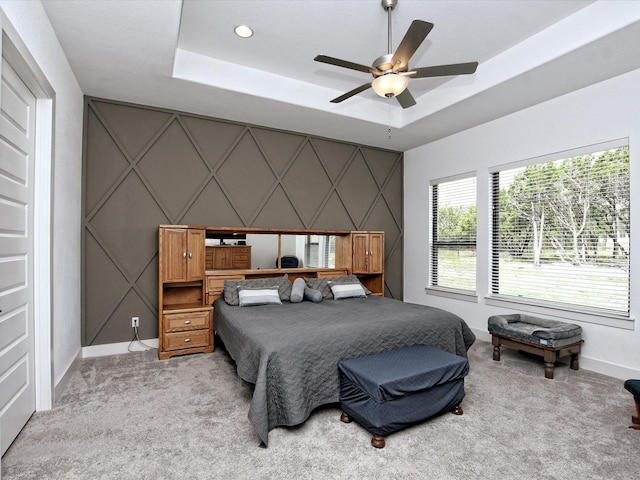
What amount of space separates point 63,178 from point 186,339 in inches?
76.8

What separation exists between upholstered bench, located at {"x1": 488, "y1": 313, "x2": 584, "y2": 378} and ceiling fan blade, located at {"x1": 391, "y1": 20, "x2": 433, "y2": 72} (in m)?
2.79

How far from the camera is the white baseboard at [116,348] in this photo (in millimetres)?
3820

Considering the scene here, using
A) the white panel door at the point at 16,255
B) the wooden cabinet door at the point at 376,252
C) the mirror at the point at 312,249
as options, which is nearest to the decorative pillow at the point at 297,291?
the mirror at the point at 312,249

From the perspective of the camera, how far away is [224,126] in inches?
177

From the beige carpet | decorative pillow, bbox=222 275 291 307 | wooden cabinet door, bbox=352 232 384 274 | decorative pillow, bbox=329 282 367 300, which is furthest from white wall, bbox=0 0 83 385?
wooden cabinet door, bbox=352 232 384 274

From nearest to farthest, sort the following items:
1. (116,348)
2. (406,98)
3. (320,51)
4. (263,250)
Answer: (406,98)
(320,51)
(116,348)
(263,250)

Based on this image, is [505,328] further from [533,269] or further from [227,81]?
[227,81]

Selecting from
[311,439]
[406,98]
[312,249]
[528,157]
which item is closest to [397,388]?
[311,439]

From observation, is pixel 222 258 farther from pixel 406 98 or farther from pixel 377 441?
pixel 377 441

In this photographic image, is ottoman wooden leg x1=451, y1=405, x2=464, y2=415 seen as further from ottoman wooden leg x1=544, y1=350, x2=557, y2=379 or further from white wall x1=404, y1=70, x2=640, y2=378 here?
white wall x1=404, y1=70, x2=640, y2=378

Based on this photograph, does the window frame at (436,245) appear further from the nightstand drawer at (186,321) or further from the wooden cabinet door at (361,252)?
the nightstand drawer at (186,321)

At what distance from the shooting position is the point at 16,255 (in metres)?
2.27

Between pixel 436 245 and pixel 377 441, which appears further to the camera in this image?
pixel 436 245

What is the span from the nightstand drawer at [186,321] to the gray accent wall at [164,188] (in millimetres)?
520
